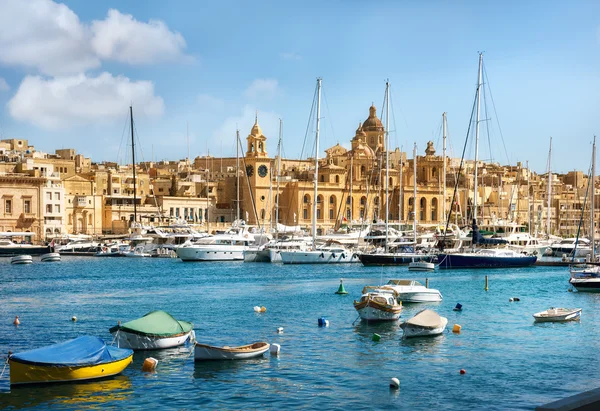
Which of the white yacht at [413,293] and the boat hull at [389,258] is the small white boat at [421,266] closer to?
the boat hull at [389,258]

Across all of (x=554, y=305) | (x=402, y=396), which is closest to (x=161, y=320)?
(x=402, y=396)

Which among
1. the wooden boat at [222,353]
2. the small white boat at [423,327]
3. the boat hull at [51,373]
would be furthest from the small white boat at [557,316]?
the boat hull at [51,373]

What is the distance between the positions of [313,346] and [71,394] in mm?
8027

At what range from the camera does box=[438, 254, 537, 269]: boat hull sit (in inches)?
2293

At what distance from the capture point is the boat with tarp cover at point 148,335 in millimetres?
24234

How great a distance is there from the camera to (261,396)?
65.1 feet

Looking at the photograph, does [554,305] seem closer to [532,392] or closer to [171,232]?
[532,392]

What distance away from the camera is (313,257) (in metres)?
64.1

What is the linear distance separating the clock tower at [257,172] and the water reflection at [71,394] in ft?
272

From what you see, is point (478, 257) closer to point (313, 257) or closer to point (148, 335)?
point (313, 257)

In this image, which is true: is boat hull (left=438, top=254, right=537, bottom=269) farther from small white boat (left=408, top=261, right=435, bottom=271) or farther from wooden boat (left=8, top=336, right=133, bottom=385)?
wooden boat (left=8, top=336, right=133, bottom=385)

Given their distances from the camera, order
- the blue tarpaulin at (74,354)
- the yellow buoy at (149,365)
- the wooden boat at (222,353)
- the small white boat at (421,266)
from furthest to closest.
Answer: the small white boat at (421,266)
the wooden boat at (222,353)
the yellow buoy at (149,365)
the blue tarpaulin at (74,354)

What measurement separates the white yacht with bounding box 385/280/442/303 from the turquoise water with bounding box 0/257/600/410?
0.62 metres

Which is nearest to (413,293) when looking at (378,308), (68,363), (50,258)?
(378,308)
